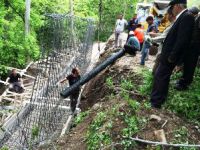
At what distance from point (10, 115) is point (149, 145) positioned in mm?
7648

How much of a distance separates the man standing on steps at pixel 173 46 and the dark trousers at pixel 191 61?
0.19m

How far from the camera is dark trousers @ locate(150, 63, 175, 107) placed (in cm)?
754

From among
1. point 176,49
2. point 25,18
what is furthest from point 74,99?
point 25,18

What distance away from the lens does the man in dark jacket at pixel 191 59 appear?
7.77m

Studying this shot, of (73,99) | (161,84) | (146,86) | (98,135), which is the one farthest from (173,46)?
(73,99)

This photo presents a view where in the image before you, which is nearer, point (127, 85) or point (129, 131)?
point (129, 131)

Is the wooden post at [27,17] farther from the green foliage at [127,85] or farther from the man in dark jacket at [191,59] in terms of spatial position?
the man in dark jacket at [191,59]

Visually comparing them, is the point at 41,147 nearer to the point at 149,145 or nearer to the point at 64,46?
the point at 149,145

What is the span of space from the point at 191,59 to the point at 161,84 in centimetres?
95

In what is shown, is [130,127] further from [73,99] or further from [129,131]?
[73,99]

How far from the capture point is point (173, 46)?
7359mm

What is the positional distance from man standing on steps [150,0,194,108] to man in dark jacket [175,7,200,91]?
0.62ft

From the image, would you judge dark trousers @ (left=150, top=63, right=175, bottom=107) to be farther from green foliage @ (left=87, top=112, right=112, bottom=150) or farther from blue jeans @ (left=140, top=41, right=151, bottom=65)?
blue jeans @ (left=140, top=41, right=151, bottom=65)

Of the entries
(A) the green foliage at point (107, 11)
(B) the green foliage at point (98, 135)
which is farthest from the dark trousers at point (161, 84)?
(A) the green foliage at point (107, 11)
